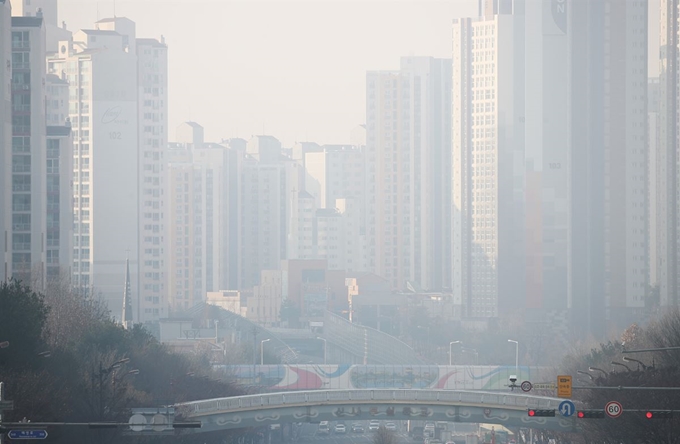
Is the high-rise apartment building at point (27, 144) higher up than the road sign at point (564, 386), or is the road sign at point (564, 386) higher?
the high-rise apartment building at point (27, 144)

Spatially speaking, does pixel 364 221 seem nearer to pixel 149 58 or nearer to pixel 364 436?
pixel 149 58

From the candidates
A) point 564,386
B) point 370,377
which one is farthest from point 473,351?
point 564,386

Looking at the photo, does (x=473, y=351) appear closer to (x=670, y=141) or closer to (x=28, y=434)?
(x=670, y=141)

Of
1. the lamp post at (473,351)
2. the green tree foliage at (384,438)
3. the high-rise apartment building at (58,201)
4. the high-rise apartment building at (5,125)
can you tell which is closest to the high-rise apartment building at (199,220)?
the lamp post at (473,351)

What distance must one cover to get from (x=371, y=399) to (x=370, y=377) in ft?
85.3

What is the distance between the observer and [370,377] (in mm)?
92438

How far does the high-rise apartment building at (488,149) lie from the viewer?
→ 141000 millimetres

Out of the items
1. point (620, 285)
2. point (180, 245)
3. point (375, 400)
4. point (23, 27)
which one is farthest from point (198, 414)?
point (180, 245)

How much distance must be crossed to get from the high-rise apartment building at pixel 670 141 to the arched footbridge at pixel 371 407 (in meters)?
61.4

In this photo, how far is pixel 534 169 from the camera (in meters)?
142

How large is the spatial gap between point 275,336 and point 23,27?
59.1 metres

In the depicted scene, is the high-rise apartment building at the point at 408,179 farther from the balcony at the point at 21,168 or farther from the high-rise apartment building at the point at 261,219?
the balcony at the point at 21,168

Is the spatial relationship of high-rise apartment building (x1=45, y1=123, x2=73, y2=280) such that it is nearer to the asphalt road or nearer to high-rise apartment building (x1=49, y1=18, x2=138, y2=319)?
the asphalt road

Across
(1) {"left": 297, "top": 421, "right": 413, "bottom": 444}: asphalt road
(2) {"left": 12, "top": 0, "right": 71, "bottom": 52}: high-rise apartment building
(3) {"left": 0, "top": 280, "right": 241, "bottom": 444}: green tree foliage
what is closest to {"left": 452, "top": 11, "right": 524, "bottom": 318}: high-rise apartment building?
(2) {"left": 12, "top": 0, "right": 71, "bottom": 52}: high-rise apartment building
